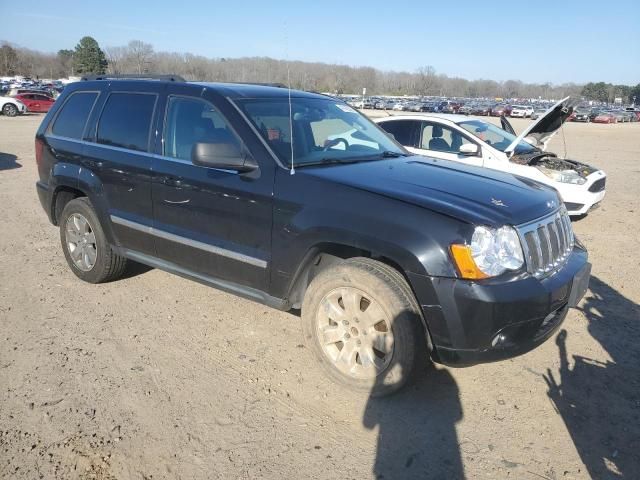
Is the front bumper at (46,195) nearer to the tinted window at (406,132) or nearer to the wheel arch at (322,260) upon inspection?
the wheel arch at (322,260)

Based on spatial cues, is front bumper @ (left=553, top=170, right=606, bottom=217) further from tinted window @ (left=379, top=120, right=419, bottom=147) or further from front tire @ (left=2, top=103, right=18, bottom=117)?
front tire @ (left=2, top=103, right=18, bottom=117)

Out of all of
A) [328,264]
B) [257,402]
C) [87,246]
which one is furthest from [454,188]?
[87,246]

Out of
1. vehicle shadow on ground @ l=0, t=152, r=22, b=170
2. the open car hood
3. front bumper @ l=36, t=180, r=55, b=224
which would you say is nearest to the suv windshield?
the open car hood

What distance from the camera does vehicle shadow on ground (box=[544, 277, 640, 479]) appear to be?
9.20 ft

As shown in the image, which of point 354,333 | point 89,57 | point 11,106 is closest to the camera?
point 354,333

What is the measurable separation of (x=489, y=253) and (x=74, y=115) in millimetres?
4073

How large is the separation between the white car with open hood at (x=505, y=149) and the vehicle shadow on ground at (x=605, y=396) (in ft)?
11.9

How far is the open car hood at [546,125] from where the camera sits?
7.93 meters

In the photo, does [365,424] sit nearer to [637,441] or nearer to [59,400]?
[637,441]

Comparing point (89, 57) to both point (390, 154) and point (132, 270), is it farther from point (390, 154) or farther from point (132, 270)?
point (390, 154)

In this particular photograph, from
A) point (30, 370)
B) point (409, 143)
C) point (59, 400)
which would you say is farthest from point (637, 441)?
point (409, 143)

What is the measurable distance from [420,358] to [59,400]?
7.26 ft

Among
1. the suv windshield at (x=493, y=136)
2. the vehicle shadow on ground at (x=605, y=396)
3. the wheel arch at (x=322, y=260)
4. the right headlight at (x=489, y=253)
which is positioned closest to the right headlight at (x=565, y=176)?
the suv windshield at (x=493, y=136)

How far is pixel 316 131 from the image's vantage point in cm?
412
